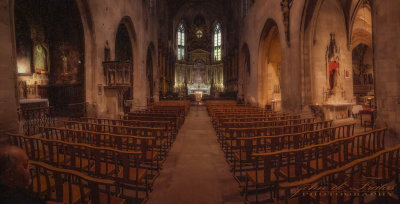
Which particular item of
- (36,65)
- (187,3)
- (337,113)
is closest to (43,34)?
(36,65)

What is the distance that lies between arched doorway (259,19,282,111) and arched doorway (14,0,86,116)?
12092mm

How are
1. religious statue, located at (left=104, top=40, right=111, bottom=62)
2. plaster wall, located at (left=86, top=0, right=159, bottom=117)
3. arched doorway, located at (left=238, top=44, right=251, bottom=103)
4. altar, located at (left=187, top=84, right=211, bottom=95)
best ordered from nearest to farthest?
1. plaster wall, located at (left=86, top=0, right=159, bottom=117)
2. religious statue, located at (left=104, top=40, right=111, bottom=62)
3. arched doorway, located at (left=238, top=44, right=251, bottom=103)
4. altar, located at (left=187, top=84, right=211, bottom=95)

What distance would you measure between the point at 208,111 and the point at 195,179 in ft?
30.0

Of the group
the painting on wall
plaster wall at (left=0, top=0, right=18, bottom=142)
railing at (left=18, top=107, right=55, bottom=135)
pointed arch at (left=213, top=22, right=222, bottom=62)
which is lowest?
railing at (left=18, top=107, right=55, bottom=135)

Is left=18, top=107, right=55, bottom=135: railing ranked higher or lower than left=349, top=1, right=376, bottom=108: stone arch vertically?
lower

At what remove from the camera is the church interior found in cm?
246

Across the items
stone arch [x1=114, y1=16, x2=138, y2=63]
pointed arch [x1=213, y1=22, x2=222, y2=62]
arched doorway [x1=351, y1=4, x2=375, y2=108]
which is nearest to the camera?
stone arch [x1=114, y1=16, x2=138, y2=63]

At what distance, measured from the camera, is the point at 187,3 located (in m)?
28.0

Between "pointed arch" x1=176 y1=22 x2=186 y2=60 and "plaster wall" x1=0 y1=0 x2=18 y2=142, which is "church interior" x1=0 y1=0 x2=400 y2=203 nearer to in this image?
"plaster wall" x1=0 y1=0 x2=18 y2=142

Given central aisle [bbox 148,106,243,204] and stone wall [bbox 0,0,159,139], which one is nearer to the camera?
central aisle [bbox 148,106,243,204]

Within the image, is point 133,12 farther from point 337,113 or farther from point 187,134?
point 337,113

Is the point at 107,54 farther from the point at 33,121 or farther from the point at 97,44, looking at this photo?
the point at 33,121

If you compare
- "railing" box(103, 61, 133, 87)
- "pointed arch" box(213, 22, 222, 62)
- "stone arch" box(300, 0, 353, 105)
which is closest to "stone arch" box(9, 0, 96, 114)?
"railing" box(103, 61, 133, 87)

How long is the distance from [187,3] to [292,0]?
2191cm
